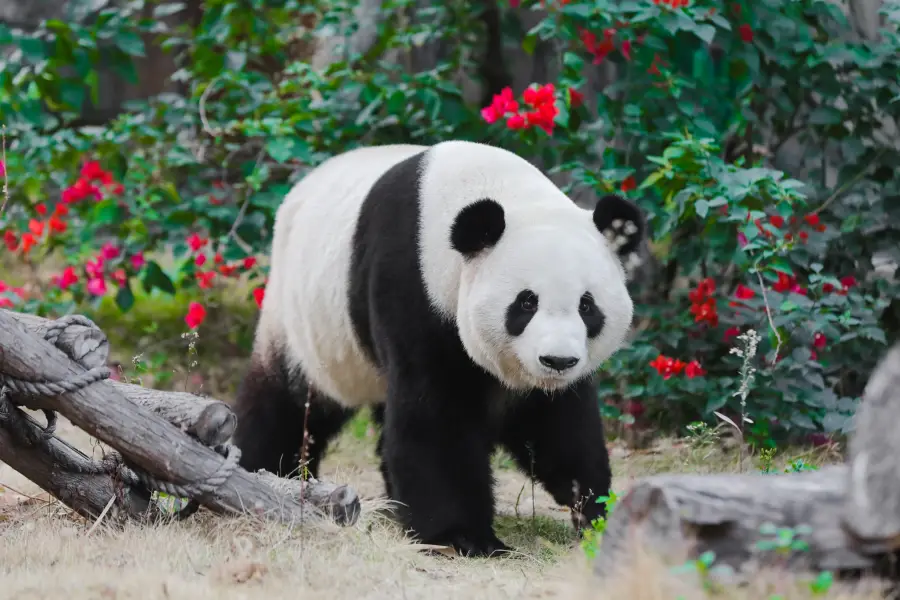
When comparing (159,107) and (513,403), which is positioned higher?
(159,107)

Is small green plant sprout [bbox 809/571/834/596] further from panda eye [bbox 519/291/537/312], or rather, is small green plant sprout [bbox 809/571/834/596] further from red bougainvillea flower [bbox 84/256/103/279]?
red bougainvillea flower [bbox 84/256/103/279]

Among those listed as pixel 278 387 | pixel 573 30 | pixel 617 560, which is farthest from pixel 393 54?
pixel 617 560

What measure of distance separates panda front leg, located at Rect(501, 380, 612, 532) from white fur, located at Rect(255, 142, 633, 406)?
34 centimetres

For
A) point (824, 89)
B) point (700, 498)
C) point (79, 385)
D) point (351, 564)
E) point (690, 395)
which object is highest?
point (824, 89)

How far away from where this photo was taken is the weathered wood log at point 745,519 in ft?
8.13

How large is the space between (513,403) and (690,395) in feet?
5.42

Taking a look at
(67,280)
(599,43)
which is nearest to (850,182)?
(599,43)

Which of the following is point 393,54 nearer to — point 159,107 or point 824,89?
point 159,107

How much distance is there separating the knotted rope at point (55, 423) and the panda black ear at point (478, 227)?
0.99m

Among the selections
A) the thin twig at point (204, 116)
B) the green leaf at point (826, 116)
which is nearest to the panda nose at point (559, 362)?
the green leaf at point (826, 116)

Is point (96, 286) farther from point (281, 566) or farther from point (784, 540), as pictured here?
point (784, 540)

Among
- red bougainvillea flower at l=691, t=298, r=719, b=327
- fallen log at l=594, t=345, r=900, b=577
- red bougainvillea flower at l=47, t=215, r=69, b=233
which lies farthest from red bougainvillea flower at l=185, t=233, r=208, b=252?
fallen log at l=594, t=345, r=900, b=577

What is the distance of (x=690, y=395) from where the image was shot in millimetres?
5559

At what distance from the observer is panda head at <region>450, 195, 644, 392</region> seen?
3.57 m
